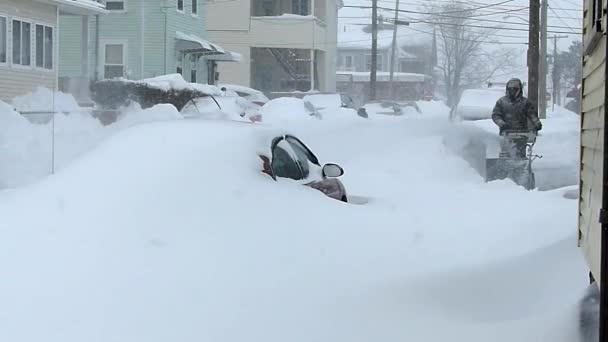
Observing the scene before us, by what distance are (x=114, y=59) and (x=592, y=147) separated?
1197 inches

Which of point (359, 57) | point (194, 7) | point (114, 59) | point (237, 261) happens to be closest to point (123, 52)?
point (114, 59)

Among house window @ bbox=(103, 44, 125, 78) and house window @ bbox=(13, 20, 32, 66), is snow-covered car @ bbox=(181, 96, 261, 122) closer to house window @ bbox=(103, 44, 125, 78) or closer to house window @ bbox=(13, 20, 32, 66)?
house window @ bbox=(13, 20, 32, 66)

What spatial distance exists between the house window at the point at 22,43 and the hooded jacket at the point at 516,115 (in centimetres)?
1365

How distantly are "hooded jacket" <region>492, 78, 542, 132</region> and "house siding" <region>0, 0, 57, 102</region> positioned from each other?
12940 millimetres

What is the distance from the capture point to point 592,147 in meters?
5.20

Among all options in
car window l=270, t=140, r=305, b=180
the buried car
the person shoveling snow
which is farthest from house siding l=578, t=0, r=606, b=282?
the person shoveling snow

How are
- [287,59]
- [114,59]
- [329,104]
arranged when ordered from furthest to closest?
1. [287,59]
2. [114,59]
3. [329,104]

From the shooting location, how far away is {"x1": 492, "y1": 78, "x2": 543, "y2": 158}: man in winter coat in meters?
14.5

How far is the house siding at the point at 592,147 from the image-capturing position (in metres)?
4.71

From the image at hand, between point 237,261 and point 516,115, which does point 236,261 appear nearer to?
point 237,261

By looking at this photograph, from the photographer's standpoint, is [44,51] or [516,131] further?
[44,51]

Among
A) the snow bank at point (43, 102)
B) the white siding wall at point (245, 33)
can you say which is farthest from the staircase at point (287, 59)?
the snow bank at point (43, 102)

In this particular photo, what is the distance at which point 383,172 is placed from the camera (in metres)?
16.2

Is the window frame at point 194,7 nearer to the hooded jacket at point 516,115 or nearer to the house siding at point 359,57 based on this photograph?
the hooded jacket at point 516,115
